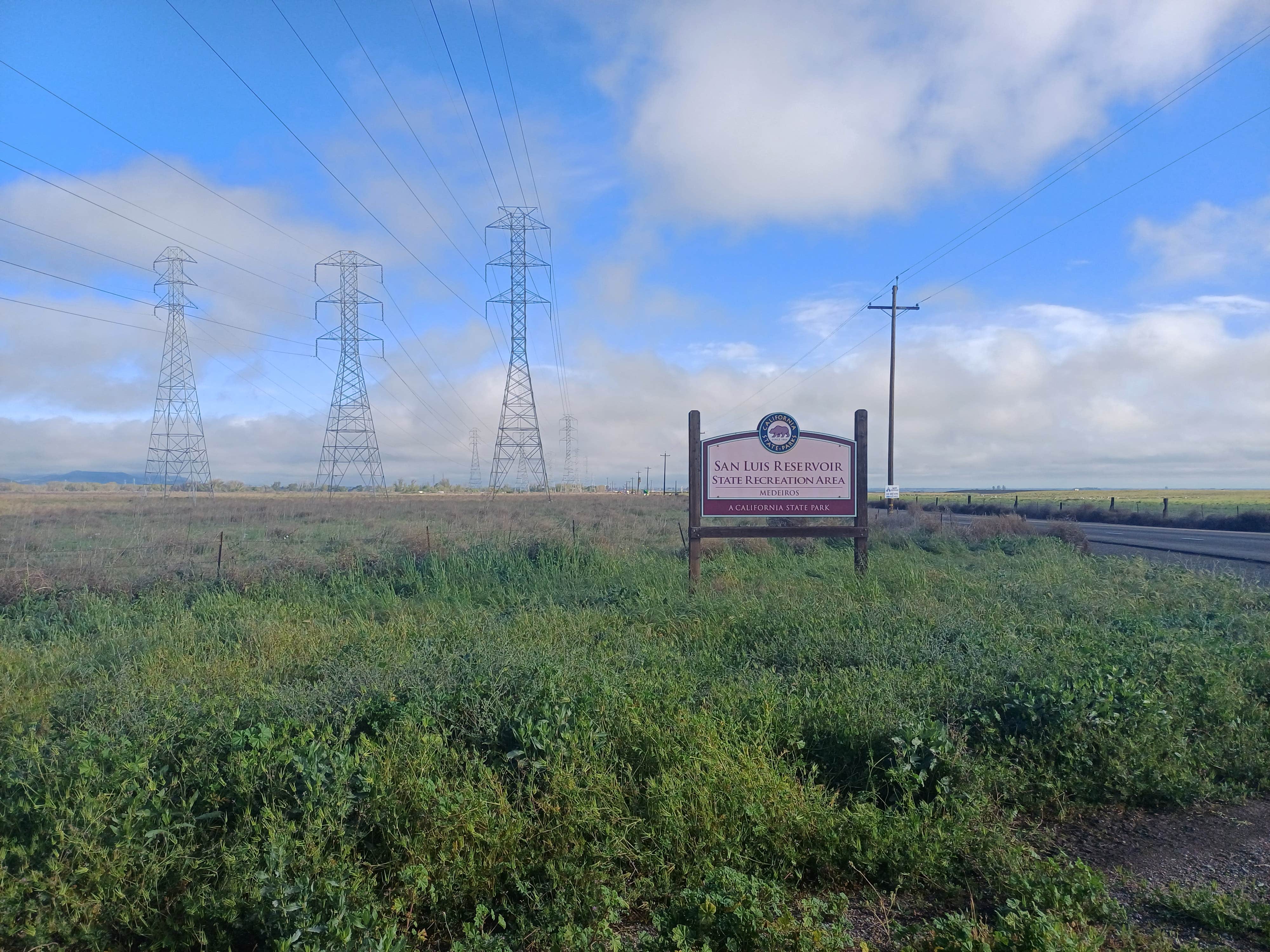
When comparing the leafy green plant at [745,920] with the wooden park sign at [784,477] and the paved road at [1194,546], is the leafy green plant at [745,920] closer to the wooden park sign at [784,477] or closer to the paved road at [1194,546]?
the wooden park sign at [784,477]

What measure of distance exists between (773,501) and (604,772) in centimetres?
903

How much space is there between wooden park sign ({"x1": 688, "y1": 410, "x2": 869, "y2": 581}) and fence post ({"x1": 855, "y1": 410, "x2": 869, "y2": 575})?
0.01 meters

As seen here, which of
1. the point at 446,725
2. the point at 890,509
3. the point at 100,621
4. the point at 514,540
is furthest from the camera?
the point at 890,509

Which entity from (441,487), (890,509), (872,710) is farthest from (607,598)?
(441,487)

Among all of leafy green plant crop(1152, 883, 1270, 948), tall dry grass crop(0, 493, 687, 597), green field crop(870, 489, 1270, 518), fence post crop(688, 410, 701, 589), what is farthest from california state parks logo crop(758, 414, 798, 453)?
green field crop(870, 489, 1270, 518)

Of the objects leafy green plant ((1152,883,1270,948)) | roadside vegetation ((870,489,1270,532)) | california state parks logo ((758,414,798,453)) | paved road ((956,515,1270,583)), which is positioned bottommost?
leafy green plant ((1152,883,1270,948))

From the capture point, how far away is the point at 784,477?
519 inches

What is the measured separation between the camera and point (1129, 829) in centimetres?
475

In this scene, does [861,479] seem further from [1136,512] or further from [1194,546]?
[1136,512]

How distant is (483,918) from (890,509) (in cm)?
3461

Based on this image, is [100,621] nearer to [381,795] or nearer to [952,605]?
[381,795]

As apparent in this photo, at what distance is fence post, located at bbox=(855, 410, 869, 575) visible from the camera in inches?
512

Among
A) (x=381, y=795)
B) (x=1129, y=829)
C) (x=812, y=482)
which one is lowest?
(x=1129, y=829)

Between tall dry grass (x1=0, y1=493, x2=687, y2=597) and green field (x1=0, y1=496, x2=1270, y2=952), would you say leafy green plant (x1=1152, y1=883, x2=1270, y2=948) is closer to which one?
green field (x1=0, y1=496, x2=1270, y2=952)
